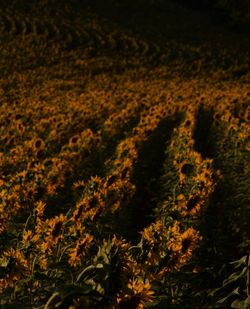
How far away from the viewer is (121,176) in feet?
25.0

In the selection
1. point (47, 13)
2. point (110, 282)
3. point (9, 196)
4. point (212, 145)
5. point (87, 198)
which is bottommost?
point (47, 13)

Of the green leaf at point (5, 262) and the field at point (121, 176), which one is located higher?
the green leaf at point (5, 262)

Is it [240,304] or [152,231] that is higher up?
[240,304]

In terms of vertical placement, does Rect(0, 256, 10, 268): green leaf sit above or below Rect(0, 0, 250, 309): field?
above

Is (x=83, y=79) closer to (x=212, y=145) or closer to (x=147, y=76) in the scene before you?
(x=147, y=76)

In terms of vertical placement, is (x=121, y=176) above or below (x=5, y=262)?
below

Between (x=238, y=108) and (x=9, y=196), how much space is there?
12051 mm

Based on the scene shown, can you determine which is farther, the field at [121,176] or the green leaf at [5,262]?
the field at [121,176]

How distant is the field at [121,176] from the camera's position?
389cm

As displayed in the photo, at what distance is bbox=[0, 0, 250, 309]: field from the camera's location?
3893mm

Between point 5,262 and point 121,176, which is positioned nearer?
point 5,262

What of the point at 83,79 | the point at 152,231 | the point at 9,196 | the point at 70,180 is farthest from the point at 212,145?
the point at 83,79

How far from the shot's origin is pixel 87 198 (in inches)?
234

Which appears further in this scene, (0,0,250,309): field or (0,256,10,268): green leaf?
(0,0,250,309): field
